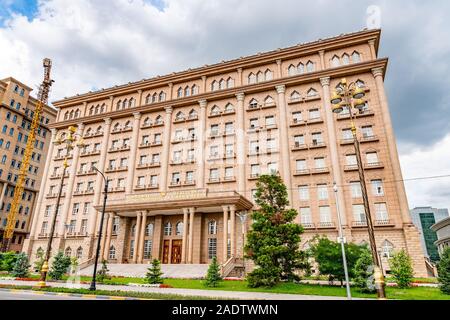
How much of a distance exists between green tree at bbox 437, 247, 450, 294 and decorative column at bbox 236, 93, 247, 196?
19.1m

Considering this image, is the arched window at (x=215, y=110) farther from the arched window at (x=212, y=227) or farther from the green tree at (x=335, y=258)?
the green tree at (x=335, y=258)

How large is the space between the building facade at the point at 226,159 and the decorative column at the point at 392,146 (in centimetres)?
12

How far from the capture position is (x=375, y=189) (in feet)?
93.4

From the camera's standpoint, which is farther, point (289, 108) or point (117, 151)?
point (117, 151)

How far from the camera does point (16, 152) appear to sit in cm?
5741

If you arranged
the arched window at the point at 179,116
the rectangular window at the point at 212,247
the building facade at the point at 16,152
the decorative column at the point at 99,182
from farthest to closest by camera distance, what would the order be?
the building facade at the point at 16,152
the arched window at the point at 179,116
the decorative column at the point at 99,182
the rectangular window at the point at 212,247

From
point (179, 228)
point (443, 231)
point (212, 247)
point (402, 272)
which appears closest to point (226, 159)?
point (179, 228)

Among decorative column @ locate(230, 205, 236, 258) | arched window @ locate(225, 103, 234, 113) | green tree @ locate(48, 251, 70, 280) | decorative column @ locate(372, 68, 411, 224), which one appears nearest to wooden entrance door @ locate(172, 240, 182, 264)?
decorative column @ locate(230, 205, 236, 258)

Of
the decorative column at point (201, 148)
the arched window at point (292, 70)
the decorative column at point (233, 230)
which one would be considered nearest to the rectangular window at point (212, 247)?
the decorative column at point (233, 230)

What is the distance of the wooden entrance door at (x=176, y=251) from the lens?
3244 cm

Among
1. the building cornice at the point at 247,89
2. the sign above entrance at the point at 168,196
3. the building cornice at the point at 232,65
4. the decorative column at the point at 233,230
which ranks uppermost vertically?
the building cornice at the point at 232,65

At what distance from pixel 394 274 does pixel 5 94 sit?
68.3 metres
